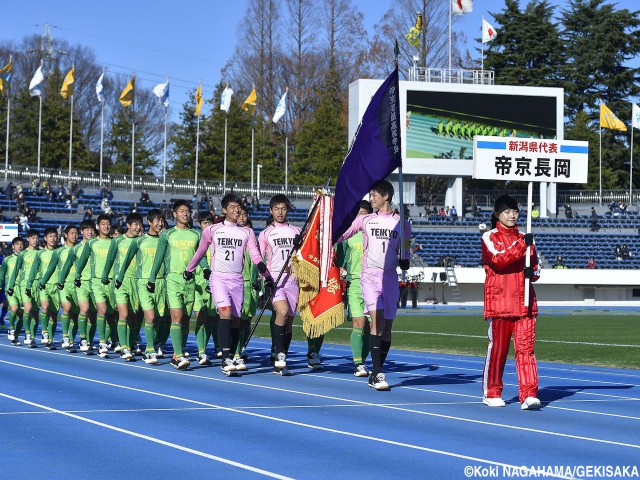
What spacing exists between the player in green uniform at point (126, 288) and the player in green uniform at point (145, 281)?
34 cm

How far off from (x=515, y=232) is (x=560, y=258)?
166 ft

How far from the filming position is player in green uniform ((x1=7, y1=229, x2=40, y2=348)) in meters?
22.8

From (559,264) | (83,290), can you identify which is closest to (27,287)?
(83,290)

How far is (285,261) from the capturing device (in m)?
15.3

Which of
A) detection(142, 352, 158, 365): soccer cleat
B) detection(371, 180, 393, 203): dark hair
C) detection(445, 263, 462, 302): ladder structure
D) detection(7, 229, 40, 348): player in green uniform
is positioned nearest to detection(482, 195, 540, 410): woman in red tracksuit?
detection(371, 180, 393, 203): dark hair

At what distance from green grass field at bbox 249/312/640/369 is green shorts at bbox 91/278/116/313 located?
19.7 ft

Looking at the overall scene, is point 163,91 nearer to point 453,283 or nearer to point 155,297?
point 453,283

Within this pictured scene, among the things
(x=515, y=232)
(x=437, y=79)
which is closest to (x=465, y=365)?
(x=515, y=232)

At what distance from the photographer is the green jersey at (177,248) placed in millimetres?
16109

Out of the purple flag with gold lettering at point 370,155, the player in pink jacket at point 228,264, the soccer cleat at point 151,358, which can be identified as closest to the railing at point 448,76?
the soccer cleat at point 151,358

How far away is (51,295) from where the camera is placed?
2189 centimetres

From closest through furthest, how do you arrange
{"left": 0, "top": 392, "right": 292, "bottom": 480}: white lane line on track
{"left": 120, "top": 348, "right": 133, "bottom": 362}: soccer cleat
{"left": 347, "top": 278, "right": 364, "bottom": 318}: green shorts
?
{"left": 0, "top": 392, "right": 292, "bottom": 480}: white lane line on track → {"left": 347, "top": 278, "right": 364, "bottom": 318}: green shorts → {"left": 120, "top": 348, "right": 133, "bottom": 362}: soccer cleat

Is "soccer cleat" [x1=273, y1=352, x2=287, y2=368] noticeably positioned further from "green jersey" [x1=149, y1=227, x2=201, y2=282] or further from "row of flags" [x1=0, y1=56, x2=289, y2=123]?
"row of flags" [x1=0, y1=56, x2=289, y2=123]

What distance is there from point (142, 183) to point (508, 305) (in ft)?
181
